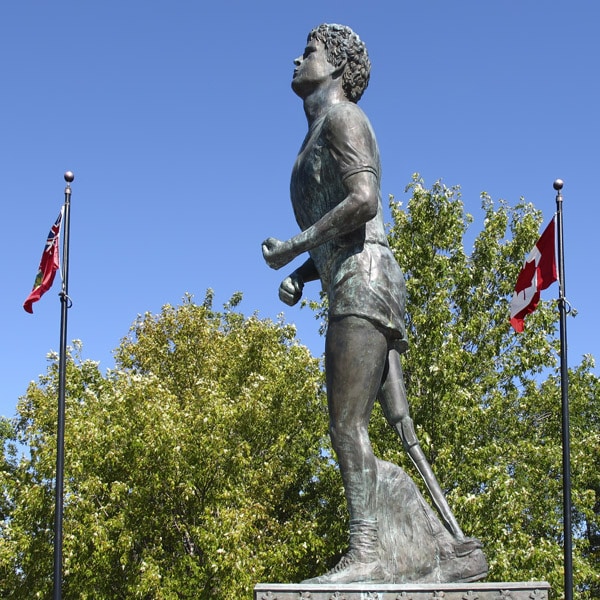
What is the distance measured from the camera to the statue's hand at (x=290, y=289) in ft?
22.2

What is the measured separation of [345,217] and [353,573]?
2097mm

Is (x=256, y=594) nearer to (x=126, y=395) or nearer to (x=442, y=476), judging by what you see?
(x=442, y=476)

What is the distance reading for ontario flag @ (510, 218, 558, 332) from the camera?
15078 millimetres

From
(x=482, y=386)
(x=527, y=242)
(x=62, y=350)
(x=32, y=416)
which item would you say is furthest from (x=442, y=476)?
(x=32, y=416)

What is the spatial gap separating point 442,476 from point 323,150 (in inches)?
585

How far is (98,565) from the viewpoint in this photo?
21297 millimetres

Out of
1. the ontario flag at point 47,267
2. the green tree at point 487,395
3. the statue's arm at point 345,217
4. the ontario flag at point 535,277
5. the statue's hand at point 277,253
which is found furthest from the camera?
the green tree at point 487,395

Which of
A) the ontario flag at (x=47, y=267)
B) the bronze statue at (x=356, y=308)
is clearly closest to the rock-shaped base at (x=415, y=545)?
the bronze statue at (x=356, y=308)

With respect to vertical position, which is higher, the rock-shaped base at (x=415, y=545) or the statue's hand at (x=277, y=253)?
the statue's hand at (x=277, y=253)

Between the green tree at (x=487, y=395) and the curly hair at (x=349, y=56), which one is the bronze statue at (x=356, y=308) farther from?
the green tree at (x=487, y=395)

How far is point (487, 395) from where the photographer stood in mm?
23234

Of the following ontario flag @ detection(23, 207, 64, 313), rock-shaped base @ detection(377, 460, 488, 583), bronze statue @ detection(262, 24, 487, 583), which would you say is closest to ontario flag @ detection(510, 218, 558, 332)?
ontario flag @ detection(23, 207, 64, 313)

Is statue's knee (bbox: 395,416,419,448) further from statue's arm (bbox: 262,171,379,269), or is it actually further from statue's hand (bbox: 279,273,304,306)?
statue's arm (bbox: 262,171,379,269)

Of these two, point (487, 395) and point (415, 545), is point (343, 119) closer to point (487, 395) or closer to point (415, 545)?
point (415, 545)
